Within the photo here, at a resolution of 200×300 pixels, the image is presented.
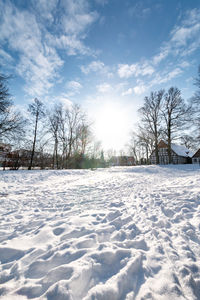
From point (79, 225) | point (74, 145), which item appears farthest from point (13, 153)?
point (79, 225)

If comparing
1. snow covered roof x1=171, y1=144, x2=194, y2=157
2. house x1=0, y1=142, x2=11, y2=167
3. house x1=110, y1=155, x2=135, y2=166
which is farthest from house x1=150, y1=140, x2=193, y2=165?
house x1=0, y1=142, x2=11, y2=167

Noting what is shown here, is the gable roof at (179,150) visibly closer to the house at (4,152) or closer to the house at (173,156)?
the house at (173,156)

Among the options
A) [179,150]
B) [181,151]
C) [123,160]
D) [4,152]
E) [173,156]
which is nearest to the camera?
[4,152]

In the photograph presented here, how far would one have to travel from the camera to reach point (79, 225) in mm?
2496

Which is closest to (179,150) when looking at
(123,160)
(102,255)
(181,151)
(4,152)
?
(181,151)

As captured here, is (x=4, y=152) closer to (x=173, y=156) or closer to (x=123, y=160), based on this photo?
(x=173, y=156)

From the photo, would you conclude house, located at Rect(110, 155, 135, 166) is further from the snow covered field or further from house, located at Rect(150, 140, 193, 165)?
the snow covered field

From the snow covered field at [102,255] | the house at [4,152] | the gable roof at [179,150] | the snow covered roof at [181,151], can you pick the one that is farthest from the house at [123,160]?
the snow covered field at [102,255]

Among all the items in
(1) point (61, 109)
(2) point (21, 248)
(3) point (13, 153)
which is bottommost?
(2) point (21, 248)

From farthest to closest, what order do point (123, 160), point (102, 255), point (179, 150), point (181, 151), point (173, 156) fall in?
1. point (123, 160)
2. point (181, 151)
3. point (179, 150)
4. point (173, 156)
5. point (102, 255)

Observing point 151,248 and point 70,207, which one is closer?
point 151,248

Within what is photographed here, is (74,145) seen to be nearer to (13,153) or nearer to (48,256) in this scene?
(13,153)

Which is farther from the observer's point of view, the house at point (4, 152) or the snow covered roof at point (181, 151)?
the snow covered roof at point (181, 151)

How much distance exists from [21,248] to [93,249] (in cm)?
109
